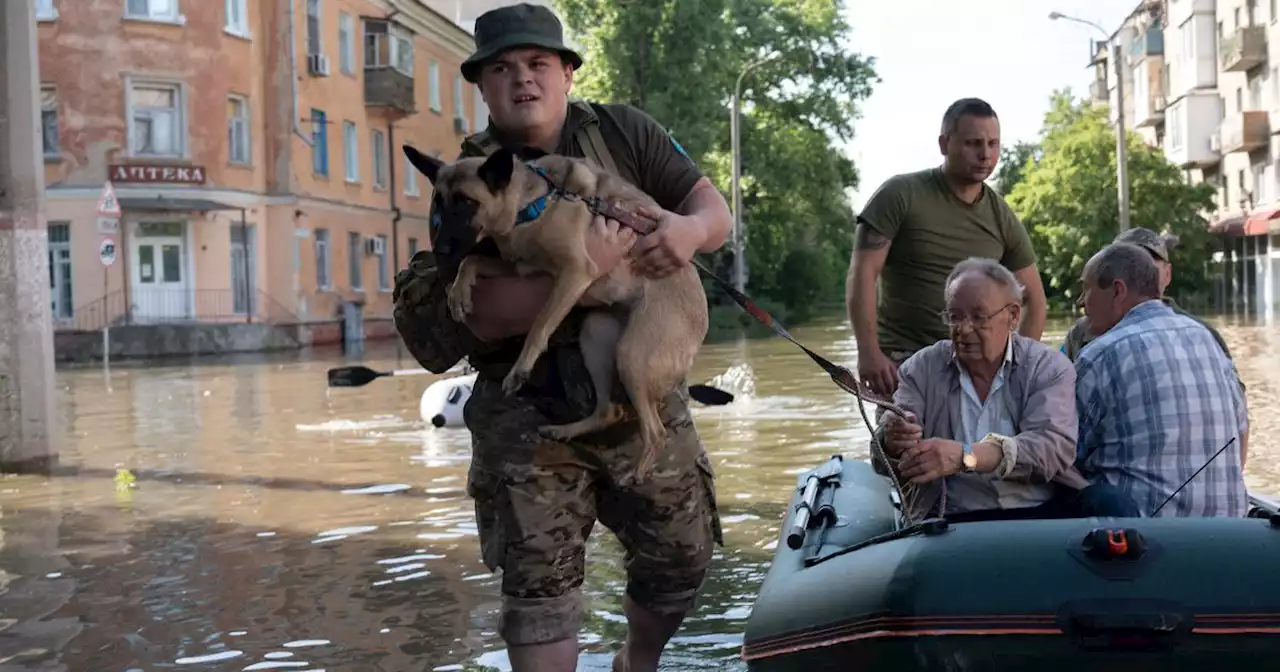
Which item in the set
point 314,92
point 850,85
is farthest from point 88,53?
point 850,85

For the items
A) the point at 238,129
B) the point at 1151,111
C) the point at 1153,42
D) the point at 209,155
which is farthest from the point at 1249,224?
the point at 209,155

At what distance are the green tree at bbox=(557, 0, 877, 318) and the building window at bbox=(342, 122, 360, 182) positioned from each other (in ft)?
21.6

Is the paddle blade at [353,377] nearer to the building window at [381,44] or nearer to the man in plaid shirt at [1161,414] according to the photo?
A: the man in plaid shirt at [1161,414]

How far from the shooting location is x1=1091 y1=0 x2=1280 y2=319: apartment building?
4841cm

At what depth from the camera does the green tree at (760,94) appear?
4331cm

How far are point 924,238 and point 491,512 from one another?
2737 millimetres

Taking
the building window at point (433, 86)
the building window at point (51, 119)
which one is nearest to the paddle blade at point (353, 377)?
the building window at point (51, 119)

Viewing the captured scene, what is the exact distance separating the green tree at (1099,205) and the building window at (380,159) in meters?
20.9

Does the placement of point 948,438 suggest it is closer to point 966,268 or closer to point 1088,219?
point 966,268

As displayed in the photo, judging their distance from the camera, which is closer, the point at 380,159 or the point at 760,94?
the point at 380,159

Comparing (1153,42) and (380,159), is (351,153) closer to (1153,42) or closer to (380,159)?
(380,159)

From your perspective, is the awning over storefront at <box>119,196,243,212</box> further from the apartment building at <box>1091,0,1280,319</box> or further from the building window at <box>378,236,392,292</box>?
the apartment building at <box>1091,0,1280,319</box>

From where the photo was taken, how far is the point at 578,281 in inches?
153

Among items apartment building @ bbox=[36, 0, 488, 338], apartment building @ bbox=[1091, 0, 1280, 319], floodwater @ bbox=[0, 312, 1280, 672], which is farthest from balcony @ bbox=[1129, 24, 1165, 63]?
floodwater @ bbox=[0, 312, 1280, 672]
